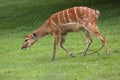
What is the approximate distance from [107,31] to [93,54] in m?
4.68

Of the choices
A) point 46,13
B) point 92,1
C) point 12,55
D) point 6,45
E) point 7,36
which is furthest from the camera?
point 92,1

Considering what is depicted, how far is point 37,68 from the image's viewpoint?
1081cm

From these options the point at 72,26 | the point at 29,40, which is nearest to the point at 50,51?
the point at 29,40

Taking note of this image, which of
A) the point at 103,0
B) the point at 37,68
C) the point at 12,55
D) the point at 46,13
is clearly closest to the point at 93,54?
the point at 37,68

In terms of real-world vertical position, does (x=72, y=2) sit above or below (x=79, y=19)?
below

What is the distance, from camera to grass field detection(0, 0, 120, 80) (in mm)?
9836

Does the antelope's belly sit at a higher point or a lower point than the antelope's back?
lower

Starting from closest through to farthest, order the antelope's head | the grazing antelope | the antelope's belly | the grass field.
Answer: the grass field
the grazing antelope
the antelope's belly
the antelope's head

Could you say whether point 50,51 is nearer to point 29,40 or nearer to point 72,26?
point 29,40

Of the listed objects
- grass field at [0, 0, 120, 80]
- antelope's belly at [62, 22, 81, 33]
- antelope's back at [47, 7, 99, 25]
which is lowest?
grass field at [0, 0, 120, 80]

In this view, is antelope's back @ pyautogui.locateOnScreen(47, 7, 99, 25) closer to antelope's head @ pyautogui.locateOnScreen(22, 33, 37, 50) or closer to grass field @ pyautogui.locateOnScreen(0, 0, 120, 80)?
antelope's head @ pyautogui.locateOnScreen(22, 33, 37, 50)

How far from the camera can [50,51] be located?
14.0 meters

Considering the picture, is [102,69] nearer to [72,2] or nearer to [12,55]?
[12,55]

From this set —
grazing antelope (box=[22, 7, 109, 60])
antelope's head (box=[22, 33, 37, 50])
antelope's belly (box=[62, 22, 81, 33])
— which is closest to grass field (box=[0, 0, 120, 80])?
→ antelope's head (box=[22, 33, 37, 50])
